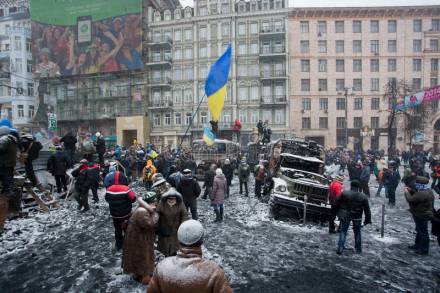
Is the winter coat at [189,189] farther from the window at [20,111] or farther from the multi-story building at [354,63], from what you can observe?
the window at [20,111]

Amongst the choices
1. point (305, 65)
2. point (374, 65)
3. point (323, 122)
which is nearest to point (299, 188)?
point (323, 122)

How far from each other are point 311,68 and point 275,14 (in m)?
9.83

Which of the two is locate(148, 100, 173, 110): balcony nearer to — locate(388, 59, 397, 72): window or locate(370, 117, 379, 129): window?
locate(370, 117, 379, 129): window

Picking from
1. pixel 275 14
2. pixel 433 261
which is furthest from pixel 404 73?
pixel 433 261

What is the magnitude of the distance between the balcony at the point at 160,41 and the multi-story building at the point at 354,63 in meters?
18.8

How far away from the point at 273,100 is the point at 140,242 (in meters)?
35.7

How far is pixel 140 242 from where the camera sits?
439cm

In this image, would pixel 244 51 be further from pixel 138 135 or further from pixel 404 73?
pixel 404 73

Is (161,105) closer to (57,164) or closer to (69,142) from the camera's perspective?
(69,142)

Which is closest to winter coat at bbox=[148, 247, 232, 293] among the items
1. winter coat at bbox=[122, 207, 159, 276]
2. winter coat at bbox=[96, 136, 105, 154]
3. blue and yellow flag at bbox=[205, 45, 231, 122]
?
winter coat at bbox=[122, 207, 159, 276]

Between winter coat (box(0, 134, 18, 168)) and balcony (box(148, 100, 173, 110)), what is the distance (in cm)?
3405

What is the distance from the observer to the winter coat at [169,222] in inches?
188

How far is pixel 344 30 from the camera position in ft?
131

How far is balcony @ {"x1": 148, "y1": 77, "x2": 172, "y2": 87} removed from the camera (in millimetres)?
39919
